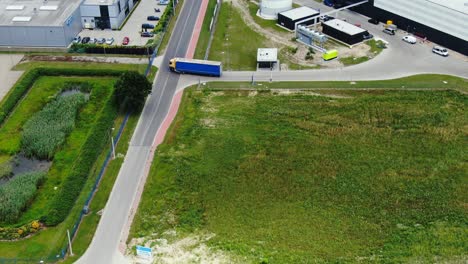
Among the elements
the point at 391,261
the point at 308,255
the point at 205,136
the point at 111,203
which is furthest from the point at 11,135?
the point at 391,261

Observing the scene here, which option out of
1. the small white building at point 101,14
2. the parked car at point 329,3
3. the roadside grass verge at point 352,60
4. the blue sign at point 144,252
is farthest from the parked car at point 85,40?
the blue sign at point 144,252

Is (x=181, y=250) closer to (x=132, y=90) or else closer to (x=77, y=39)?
(x=132, y=90)

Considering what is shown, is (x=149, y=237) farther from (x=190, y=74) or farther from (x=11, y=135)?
(x=190, y=74)

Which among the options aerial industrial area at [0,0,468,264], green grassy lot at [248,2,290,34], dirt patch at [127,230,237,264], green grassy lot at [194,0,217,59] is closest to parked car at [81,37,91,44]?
aerial industrial area at [0,0,468,264]

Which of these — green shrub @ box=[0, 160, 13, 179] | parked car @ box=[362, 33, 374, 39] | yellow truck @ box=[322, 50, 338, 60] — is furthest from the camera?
parked car @ box=[362, 33, 374, 39]

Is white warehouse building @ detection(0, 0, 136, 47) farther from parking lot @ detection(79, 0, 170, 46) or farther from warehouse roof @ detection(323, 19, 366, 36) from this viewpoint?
warehouse roof @ detection(323, 19, 366, 36)

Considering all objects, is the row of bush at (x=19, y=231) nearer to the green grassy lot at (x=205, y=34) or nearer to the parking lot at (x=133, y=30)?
the green grassy lot at (x=205, y=34)

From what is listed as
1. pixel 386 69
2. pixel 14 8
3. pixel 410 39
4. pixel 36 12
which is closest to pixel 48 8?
pixel 36 12
